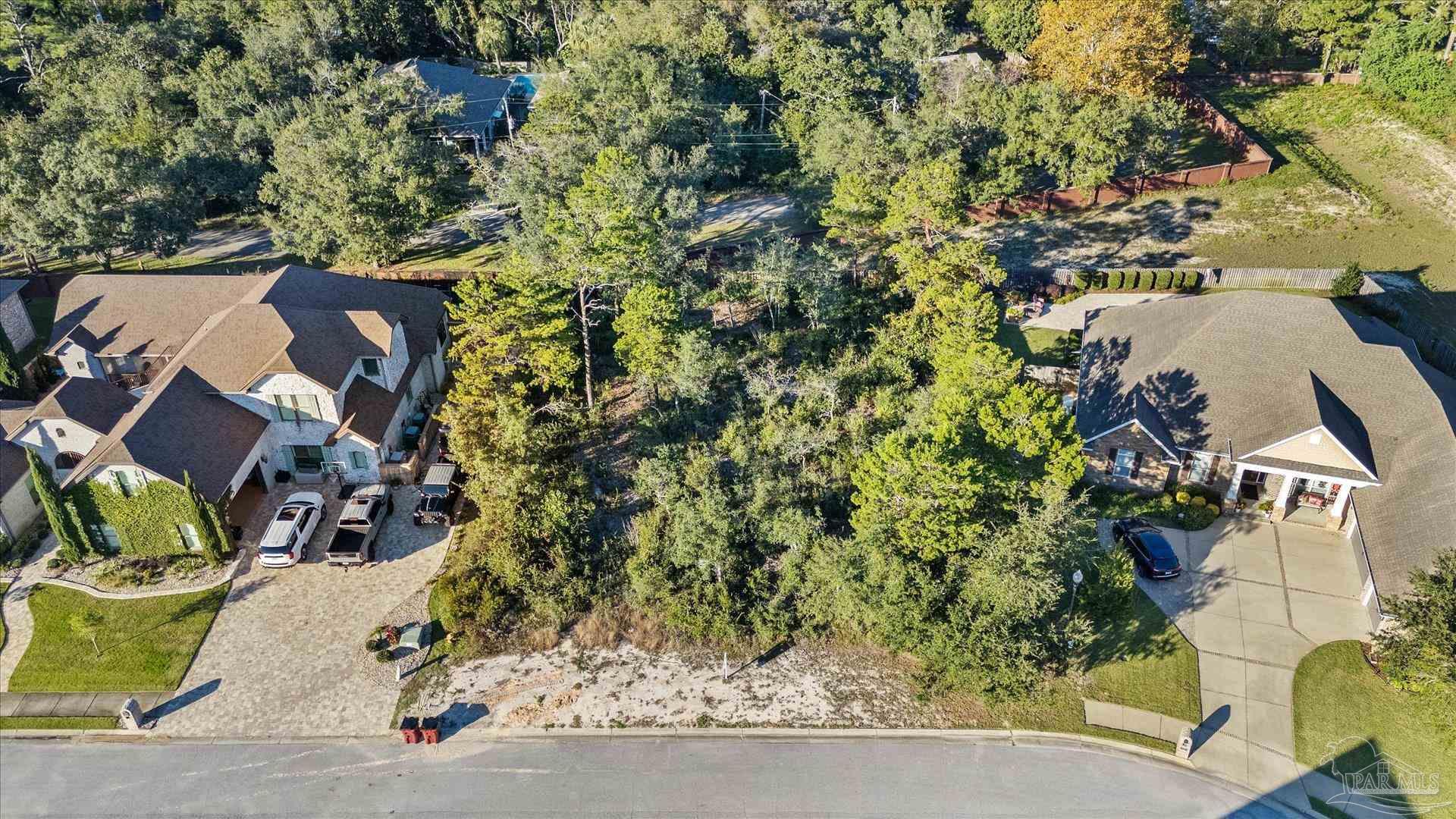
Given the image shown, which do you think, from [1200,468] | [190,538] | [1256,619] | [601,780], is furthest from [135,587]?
[1200,468]

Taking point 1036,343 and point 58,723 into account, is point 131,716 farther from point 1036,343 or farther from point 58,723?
point 1036,343

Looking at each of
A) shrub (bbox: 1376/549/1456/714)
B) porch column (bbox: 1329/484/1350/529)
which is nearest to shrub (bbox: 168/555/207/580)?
shrub (bbox: 1376/549/1456/714)

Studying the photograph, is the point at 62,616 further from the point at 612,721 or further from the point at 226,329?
the point at 612,721


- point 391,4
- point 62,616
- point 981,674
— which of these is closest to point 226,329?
point 62,616

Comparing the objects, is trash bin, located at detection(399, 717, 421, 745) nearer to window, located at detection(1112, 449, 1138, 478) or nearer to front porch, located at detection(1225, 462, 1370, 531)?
window, located at detection(1112, 449, 1138, 478)

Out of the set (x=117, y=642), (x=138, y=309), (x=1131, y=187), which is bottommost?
(x=117, y=642)

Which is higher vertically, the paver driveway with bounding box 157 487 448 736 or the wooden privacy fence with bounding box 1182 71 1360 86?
the wooden privacy fence with bounding box 1182 71 1360 86
